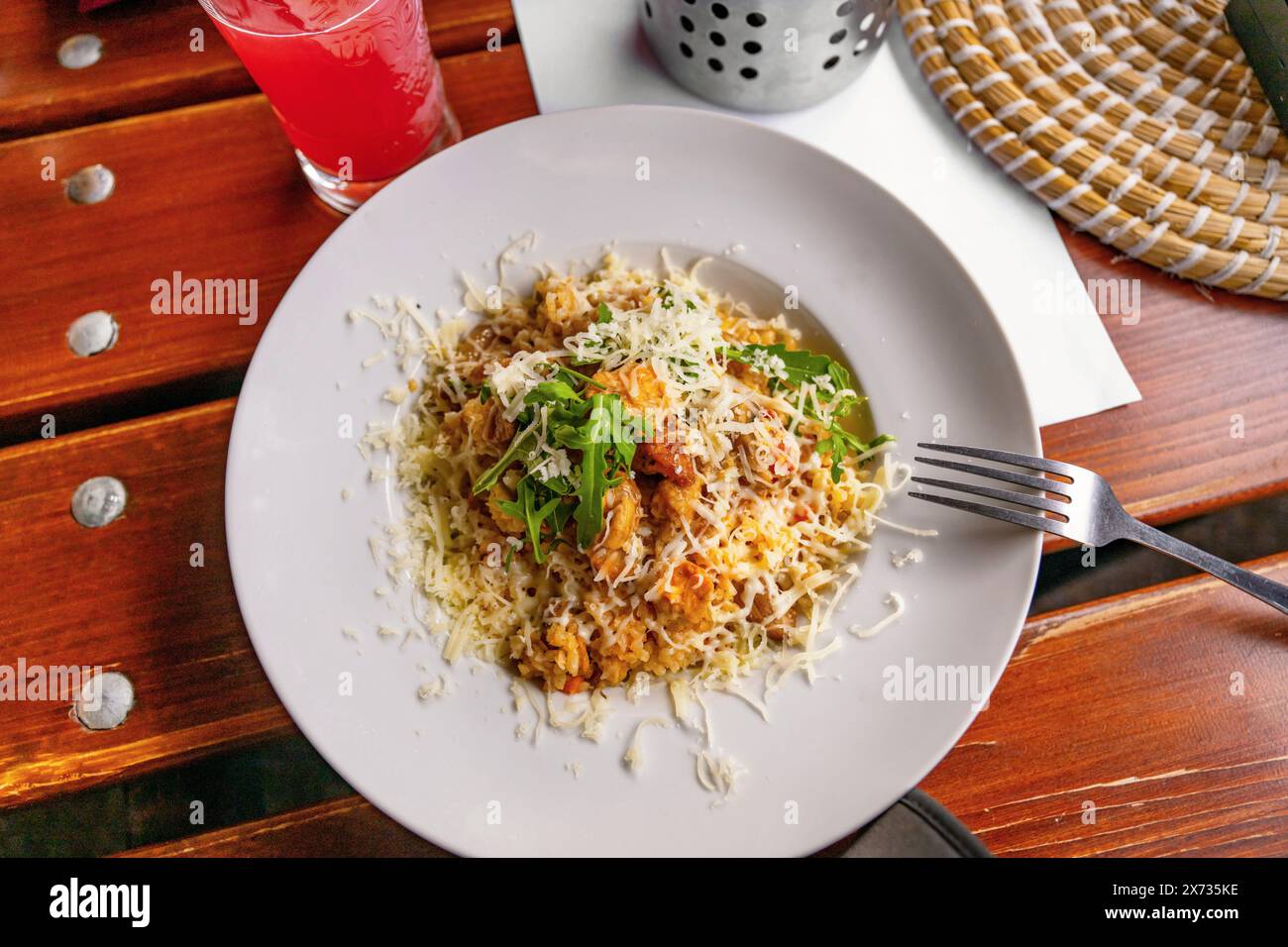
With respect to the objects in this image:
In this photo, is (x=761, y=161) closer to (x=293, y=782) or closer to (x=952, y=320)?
(x=952, y=320)

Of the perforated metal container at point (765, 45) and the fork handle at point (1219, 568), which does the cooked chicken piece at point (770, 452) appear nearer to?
the fork handle at point (1219, 568)

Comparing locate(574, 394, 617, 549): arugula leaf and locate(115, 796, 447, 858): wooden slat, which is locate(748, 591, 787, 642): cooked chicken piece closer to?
locate(574, 394, 617, 549): arugula leaf

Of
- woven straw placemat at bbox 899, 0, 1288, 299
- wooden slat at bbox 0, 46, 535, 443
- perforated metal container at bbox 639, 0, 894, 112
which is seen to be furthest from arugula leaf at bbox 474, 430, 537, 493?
woven straw placemat at bbox 899, 0, 1288, 299

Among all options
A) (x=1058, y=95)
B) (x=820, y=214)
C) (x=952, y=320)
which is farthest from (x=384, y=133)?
(x=1058, y=95)

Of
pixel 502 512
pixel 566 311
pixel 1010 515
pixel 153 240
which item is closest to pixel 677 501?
pixel 502 512

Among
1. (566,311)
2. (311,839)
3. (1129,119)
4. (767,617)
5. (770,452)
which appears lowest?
(311,839)

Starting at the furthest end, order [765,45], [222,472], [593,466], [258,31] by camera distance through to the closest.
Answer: [765,45]
[222,472]
[258,31]
[593,466]

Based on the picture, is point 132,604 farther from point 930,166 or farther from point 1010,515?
point 930,166

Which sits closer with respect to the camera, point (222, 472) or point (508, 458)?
point (508, 458)
